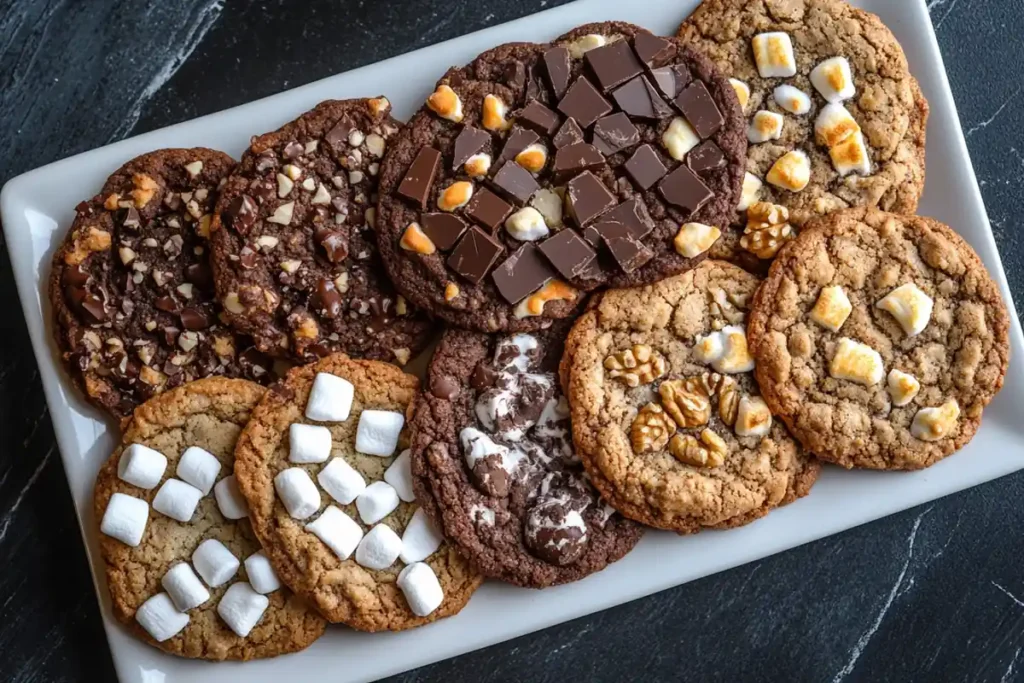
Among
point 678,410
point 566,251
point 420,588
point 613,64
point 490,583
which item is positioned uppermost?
point 613,64

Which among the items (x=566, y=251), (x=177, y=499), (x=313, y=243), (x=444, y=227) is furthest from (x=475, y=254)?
(x=177, y=499)

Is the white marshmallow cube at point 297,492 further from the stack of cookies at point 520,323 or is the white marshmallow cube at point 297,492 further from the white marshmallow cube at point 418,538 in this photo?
the white marshmallow cube at point 418,538

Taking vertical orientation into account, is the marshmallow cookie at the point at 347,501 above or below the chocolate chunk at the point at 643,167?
below

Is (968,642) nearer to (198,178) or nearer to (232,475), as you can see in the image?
(232,475)

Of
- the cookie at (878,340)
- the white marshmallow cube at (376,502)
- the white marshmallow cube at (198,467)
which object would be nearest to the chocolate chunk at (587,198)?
the cookie at (878,340)

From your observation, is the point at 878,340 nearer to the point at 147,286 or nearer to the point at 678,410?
the point at 678,410
